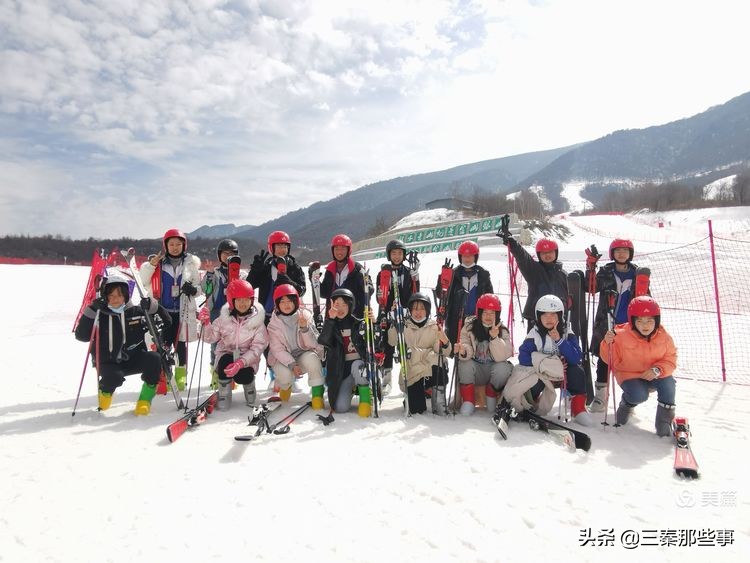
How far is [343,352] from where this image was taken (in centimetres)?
553

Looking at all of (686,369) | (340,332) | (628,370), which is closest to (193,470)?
(340,332)

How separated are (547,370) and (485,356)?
2.55 ft

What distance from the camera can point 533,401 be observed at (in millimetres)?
5262

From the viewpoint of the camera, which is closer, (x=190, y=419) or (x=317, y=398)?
(x=190, y=419)

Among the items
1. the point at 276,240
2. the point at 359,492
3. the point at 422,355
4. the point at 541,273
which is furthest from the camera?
the point at 276,240

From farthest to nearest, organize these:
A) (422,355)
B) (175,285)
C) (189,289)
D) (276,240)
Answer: (276,240), (175,285), (189,289), (422,355)

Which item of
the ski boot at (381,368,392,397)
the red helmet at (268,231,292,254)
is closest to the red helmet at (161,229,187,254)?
the red helmet at (268,231,292,254)

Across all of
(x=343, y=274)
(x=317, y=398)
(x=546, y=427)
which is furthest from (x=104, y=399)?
(x=546, y=427)

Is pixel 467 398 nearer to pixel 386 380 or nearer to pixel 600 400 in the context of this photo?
pixel 386 380

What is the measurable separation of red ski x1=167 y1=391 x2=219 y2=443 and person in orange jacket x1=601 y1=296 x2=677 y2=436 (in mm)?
4903

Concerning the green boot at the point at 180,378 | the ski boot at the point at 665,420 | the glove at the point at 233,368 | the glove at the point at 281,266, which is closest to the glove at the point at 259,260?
the glove at the point at 281,266

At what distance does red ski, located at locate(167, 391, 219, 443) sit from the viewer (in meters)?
4.40

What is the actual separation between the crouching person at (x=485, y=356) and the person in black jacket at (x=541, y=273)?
0.87m

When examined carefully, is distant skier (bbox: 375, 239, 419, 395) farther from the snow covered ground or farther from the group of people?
the snow covered ground
